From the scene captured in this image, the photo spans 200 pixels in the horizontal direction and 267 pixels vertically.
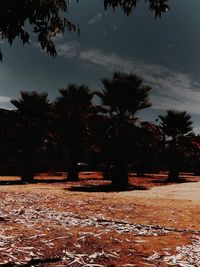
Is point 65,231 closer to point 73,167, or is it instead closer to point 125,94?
point 125,94

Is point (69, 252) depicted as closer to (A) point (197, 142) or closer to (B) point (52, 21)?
(B) point (52, 21)

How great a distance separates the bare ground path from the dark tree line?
13.9m

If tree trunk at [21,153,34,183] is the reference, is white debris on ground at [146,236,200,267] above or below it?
below

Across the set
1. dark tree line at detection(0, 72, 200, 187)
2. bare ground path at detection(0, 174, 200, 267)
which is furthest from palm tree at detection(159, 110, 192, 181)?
bare ground path at detection(0, 174, 200, 267)

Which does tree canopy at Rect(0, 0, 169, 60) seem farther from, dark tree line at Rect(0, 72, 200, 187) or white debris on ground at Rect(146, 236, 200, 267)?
dark tree line at Rect(0, 72, 200, 187)

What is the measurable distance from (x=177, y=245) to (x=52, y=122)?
26.0 metres

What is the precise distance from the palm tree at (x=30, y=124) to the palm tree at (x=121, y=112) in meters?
6.57

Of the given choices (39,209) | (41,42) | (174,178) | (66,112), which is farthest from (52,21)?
(174,178)

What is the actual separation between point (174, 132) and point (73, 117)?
1191 cm

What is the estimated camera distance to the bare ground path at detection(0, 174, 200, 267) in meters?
6.78

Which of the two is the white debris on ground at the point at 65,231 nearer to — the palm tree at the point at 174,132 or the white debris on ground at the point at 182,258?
the white debris on ground at the point at 182,258

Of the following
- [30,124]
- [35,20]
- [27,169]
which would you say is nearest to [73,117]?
[30,124]

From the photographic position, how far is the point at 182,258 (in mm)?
7102

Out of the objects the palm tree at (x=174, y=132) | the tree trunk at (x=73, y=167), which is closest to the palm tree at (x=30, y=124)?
the tree trunk at (x=73, y=167)
